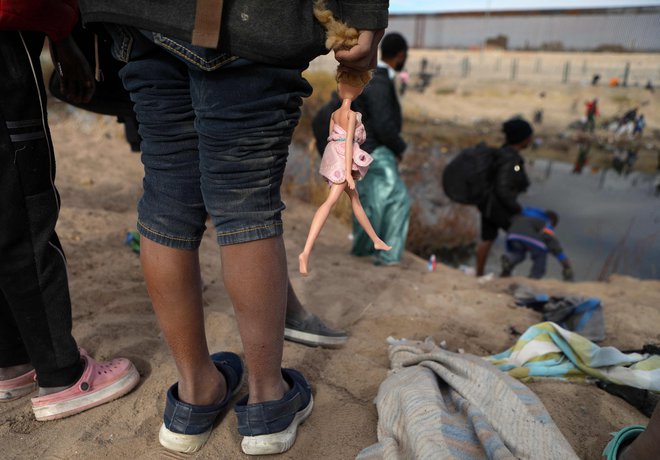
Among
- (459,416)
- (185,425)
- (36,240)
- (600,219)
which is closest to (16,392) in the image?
(36,240)

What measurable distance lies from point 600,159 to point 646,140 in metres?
2.46

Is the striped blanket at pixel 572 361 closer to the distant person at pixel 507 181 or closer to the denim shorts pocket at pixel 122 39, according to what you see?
the denim shorts pocket at pixel 122 39

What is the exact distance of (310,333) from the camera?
1.90 metres

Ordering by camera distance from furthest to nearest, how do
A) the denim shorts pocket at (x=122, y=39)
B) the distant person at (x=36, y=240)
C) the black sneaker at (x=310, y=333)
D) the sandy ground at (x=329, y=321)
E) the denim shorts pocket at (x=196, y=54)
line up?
the black sneaker at (x=310, y=333), the sandy ground at (x=329, y=321), the distant person at (x=36, y=240), the denim shorts pocket at (x=122, y=39), the denim shorts pocket at (x=196, y=54)

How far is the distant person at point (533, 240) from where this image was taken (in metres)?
4.21

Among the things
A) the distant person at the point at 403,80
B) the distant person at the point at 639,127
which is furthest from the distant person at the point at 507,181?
the distant person at the point at 639,127

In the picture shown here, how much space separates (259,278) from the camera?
1.21 m

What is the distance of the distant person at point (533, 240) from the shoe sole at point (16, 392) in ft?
12.1

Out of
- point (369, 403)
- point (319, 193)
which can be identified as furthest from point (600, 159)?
point (369, 403)

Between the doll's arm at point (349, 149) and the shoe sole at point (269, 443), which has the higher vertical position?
the doll's arm at point (349, 149)

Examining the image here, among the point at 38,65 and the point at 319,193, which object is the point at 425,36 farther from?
the point at 38,65

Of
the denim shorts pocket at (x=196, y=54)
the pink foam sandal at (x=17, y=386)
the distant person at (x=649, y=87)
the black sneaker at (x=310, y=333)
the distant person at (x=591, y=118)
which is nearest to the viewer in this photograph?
the denim shorts pocket at (x=196, y=54)

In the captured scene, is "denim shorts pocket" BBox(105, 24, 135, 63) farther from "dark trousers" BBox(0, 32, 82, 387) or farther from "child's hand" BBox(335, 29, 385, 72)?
"child's hand" BBox(335, 29, 385, 72)

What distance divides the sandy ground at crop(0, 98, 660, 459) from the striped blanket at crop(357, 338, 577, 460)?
12 cm
